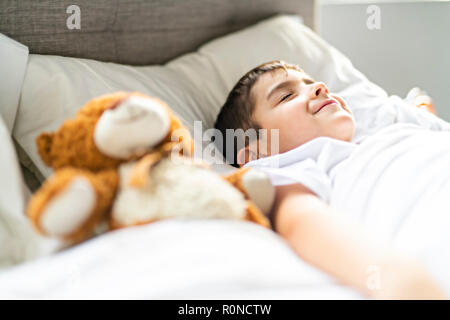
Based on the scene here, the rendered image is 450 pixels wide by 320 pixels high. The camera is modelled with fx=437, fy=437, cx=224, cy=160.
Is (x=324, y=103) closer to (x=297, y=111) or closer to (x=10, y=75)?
(x=297, y=111)

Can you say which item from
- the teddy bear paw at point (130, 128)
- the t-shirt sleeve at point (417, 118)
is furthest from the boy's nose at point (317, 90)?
the teddy bear paw at point (130, 128)

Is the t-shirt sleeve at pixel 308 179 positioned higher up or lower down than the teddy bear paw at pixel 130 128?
lower down

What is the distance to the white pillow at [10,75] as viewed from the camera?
81 centimetres

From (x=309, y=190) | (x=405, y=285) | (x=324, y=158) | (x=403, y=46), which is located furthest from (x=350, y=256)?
(x=403, y=46)

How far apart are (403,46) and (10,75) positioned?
1.11 meters

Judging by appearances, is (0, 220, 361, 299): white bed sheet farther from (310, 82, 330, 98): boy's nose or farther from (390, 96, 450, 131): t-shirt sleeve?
(390, 96, 450, 131): t-shirt sleeve

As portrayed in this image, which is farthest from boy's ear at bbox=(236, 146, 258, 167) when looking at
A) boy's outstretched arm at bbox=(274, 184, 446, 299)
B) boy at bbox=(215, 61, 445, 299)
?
boy's outstretched arm at bbox=(274, 184, 446, 299)

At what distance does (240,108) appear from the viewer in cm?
104

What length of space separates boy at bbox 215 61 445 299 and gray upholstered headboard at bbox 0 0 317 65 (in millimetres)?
283

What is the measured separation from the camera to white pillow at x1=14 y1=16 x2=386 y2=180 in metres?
0.82

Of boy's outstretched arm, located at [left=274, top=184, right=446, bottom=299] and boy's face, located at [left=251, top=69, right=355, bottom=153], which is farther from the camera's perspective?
boy's face, located at [left=251, top=69, right=355, bottom=153]

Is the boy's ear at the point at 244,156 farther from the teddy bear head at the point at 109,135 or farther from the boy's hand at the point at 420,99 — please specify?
the boy's hand at the point at 420,99
